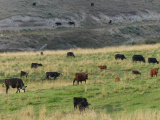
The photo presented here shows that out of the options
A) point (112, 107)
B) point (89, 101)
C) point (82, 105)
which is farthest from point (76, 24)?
point (82, 105)

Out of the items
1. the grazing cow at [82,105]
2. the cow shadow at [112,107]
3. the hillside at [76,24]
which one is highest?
the hillside at [76,24]

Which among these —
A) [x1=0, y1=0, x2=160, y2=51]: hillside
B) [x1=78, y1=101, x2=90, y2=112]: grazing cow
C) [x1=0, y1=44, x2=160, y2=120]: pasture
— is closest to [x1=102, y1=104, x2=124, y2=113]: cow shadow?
[x1=0, y1=44, x2=160, y2=120]: pasture

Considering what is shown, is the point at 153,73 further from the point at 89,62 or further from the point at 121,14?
the point at 121,14

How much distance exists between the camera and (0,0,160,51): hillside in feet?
198

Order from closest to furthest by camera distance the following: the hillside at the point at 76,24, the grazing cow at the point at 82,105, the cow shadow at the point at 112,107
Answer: the grazing cow at the point at 82,105
the cow shadow at the point at 112,107
the hillside at the point at 76,24

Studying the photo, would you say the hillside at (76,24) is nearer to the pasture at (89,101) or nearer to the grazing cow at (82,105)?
the pasture at (89,101)

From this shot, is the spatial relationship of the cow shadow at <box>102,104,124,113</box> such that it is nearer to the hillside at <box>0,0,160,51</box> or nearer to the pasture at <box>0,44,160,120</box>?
the pasture at <box>0,44,160,120</box>

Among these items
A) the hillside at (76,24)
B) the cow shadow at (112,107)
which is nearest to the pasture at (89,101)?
the cow shadow at (112,107)

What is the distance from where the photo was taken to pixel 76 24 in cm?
7712

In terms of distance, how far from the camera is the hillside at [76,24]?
60.3 metres

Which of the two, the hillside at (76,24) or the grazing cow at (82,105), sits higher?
the hillside at (76,24)

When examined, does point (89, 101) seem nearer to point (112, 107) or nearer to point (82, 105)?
point (112, 107)

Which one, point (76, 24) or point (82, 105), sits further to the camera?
point (76, 24)

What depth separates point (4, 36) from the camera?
188 ft
